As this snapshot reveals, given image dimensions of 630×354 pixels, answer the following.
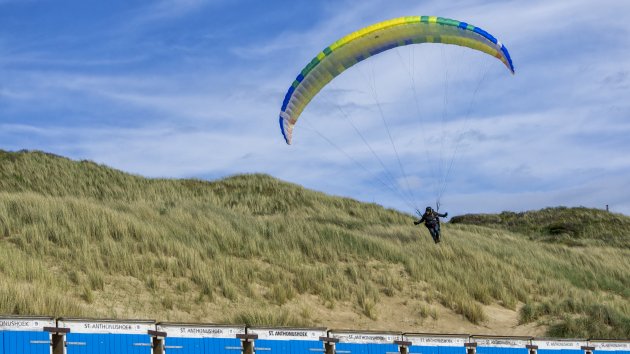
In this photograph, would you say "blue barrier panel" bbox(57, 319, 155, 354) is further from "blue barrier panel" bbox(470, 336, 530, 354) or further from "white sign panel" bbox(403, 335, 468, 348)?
"blue barrier panel" bbox(470, 336, 530, 354)

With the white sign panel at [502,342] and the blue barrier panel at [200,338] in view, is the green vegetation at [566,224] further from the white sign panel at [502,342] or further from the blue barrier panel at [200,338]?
the blue barrier panel at [200,338]

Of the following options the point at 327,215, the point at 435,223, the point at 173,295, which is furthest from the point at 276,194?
the point at 173,295

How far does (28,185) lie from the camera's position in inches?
1800

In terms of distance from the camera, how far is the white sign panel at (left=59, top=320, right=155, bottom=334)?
551 inches

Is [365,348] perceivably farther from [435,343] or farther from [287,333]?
[287,333]

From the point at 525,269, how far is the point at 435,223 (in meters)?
4.41

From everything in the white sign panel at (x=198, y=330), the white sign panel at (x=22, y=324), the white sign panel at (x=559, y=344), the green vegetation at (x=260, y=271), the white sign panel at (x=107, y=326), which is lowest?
the white sign panel at (x=559, y=344)

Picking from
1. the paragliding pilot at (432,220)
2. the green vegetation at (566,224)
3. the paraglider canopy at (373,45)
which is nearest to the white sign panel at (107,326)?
the paraglider canopy at (373,45)

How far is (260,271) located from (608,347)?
12.5 m

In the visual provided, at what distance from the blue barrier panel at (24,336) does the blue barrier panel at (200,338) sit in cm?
187

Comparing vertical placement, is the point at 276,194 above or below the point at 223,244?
above

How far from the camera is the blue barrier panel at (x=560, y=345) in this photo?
1827cm

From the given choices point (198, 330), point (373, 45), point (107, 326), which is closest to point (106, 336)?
point (107, 326)

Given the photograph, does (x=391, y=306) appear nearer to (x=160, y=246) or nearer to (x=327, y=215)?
(x=160, y=246)
